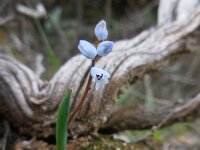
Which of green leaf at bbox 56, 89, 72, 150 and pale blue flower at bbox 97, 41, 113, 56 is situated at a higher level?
pale blue flower at bbox 97, 41, 113, 56

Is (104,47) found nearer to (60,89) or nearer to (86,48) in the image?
(86,48)

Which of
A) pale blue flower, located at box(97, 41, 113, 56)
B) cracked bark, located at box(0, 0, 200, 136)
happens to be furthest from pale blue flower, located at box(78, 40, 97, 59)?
cracked bark, located at box(0, 0, 200, 136)

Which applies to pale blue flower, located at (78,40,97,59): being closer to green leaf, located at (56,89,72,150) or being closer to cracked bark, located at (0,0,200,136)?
green leaf, located at (56,89,72,150)

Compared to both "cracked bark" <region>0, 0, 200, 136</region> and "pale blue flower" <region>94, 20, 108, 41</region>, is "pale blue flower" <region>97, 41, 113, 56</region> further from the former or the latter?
"cracked bark" <region>0, 0, 200, 136</region>

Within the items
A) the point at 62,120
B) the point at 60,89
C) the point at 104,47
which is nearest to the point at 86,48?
the point at 104,47

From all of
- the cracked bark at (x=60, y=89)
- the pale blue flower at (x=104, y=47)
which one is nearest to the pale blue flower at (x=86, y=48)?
the pale blue flower at (x=104, y=47)

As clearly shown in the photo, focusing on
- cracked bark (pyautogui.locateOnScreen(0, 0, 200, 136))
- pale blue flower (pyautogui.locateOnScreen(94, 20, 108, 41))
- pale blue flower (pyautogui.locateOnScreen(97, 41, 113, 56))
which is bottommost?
pale blue flower (pyautogui.locateOnScreen(97, 41, 113, 56))

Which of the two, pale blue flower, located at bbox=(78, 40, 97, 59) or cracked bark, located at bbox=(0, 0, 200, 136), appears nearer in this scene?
pale blue flower, located at bbox=(78, 40, 97, 59)

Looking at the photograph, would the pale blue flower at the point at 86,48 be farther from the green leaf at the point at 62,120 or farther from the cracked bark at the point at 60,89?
the cracked bark at the point at 60,89
